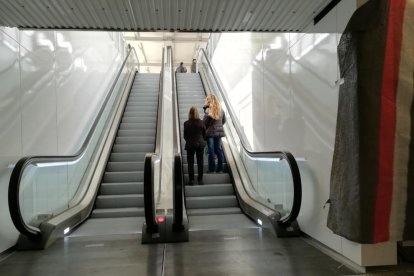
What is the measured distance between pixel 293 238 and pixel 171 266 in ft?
4.97

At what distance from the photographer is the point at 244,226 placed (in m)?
4.35

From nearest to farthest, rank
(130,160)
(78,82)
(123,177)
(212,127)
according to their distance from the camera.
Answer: (123,177) → (78,82) → (212,127) → (130,160)

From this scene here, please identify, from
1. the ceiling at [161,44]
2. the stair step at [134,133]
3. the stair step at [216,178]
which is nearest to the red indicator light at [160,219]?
the stair step at [216,178]

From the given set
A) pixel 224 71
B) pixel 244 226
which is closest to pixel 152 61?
pixel 224 71

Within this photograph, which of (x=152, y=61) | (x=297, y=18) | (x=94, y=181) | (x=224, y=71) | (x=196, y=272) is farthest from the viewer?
(x=152, y=61)

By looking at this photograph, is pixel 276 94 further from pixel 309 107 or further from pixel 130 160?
pixel 130 160

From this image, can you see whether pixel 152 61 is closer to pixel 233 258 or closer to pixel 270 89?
pixel 270 89

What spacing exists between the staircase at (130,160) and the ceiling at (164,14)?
2751 mm

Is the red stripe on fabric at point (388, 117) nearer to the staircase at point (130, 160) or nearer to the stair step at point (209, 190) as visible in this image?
the stair step at point (209, 190)

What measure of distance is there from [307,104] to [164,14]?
1714 millimetres

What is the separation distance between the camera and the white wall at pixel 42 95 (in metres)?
3.45

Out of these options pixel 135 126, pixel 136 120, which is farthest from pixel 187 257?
pixel 136 120

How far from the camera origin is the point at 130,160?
6.71 metres

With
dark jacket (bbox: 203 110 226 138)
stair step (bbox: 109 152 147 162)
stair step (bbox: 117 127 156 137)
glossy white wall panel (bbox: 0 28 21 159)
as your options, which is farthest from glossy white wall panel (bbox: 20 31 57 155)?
stair step (bbox: 117 127 156 137)
